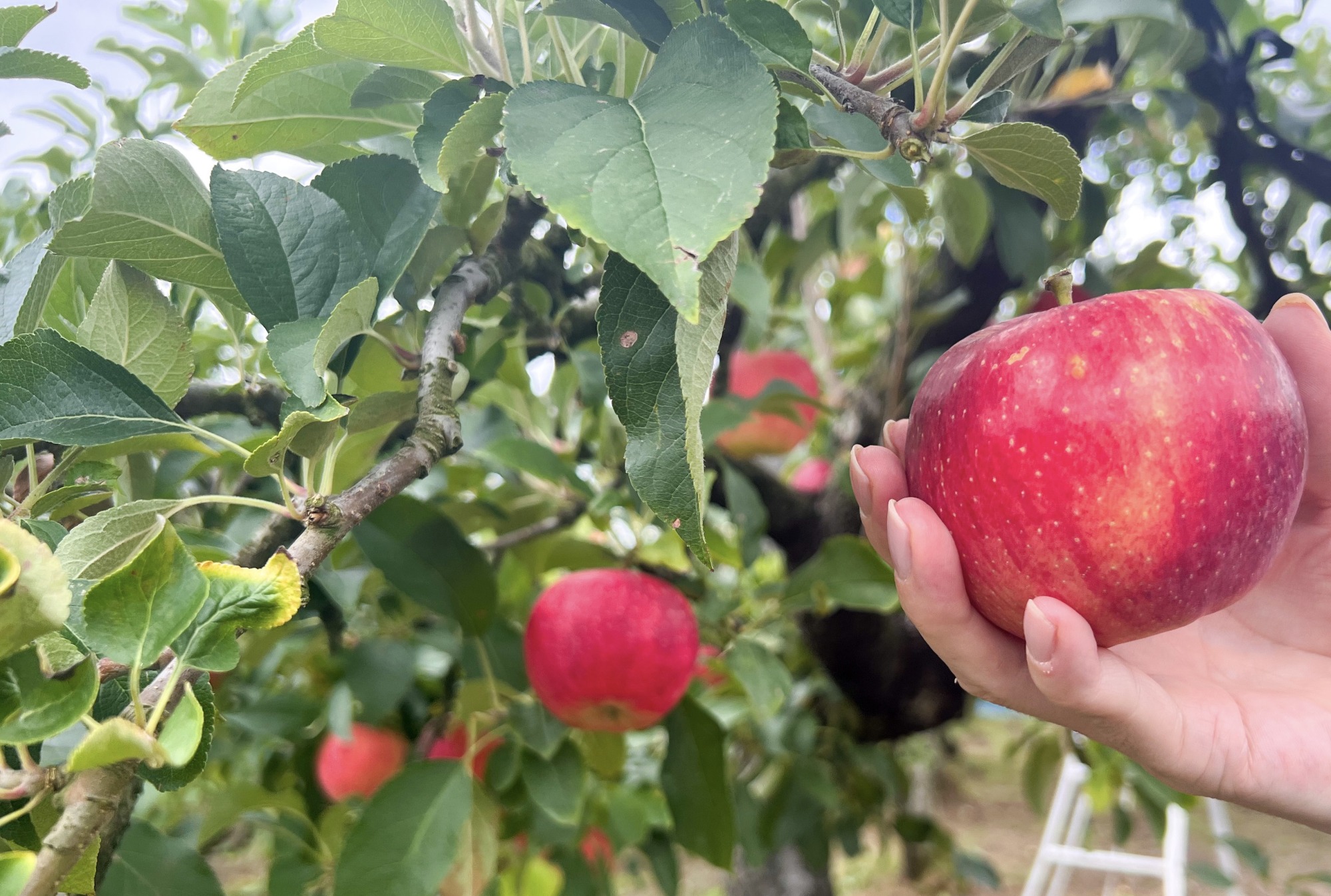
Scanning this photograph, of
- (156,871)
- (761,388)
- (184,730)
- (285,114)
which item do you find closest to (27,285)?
(285,114)

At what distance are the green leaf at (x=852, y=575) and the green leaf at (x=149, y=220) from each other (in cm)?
56

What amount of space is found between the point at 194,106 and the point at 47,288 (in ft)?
0.35

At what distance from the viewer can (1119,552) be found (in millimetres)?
391

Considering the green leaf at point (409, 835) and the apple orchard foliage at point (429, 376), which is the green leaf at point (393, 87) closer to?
the apple orchard foliage at point (429, 376)

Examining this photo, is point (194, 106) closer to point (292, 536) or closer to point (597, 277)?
point (292, 536)

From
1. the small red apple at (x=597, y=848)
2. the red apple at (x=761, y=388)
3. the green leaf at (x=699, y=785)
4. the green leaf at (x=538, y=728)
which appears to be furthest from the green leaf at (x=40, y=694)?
the red apple at (x=761, y=388)

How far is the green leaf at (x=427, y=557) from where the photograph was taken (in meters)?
0.63

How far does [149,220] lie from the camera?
0.36 meters

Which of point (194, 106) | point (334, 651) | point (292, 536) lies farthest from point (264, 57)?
point (334, 651)

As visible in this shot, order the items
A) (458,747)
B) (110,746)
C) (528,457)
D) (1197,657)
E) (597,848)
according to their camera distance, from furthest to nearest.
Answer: (597,848), (458,747), (528,457), (1197,657), (110,746)

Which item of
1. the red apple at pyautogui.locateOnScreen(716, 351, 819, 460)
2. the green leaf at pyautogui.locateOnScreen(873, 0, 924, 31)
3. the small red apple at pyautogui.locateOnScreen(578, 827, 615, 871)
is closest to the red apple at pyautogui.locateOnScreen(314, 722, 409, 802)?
the small red apple at pyautogui.locateOnScreen(578, 827, 615, 871)

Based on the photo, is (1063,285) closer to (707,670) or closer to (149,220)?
(149,220)

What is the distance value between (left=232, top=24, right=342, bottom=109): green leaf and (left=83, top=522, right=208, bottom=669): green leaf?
0.21 m

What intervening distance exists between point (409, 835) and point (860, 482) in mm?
410
